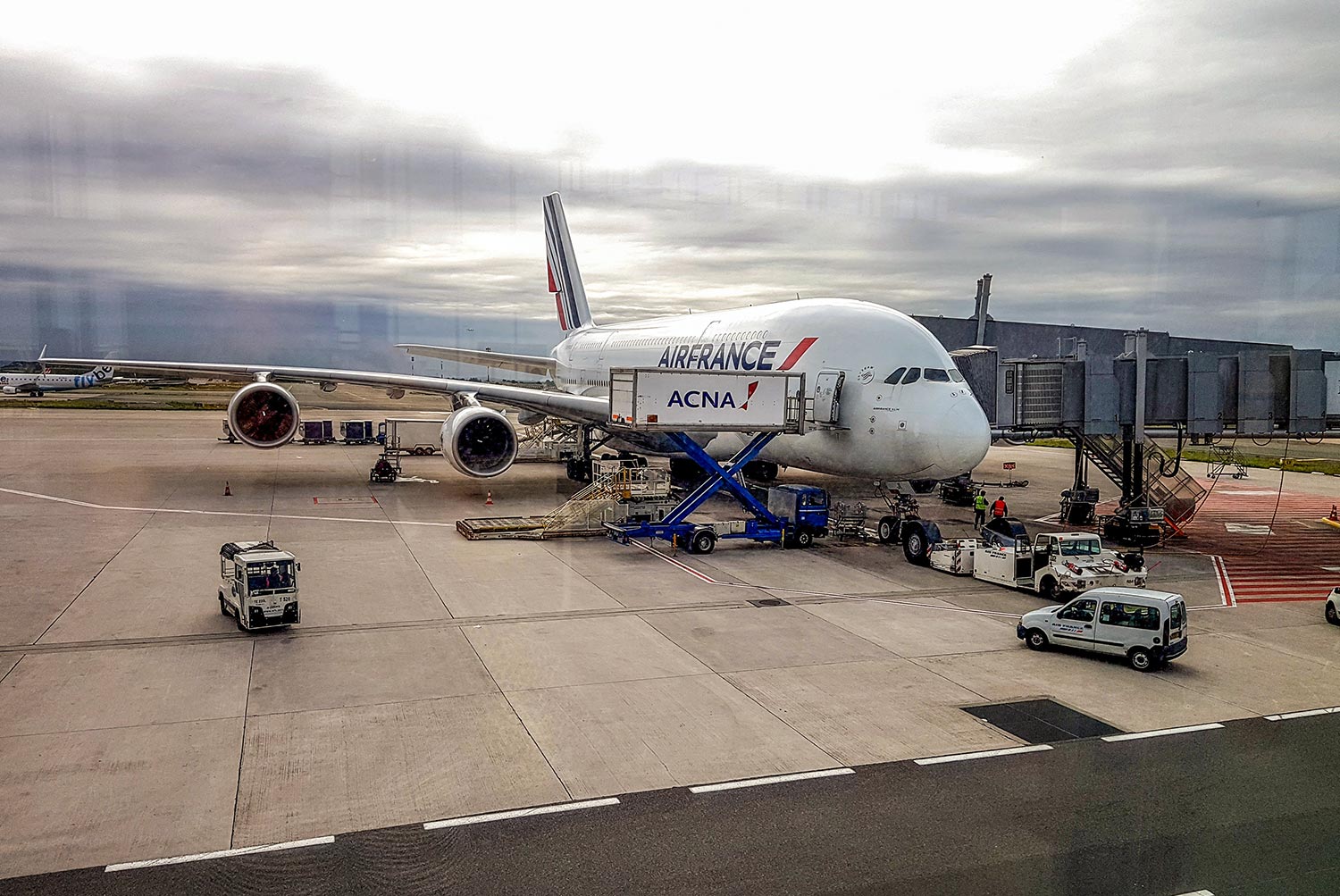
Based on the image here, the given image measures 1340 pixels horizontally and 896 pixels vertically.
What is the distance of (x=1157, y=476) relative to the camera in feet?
97.7

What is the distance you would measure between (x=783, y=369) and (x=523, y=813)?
16891mm

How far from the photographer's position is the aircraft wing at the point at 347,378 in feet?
98.0

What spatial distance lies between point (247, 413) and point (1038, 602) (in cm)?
2332

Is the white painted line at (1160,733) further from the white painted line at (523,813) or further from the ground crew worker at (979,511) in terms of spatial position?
the ground crew worker at (979,511)

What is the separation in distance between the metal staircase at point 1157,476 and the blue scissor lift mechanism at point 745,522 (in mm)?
8725

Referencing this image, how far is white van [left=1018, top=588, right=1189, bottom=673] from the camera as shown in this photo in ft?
45.0

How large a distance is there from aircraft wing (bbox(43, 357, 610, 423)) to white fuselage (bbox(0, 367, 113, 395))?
4469 cm

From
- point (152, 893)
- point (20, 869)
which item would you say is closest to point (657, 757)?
point (152, 893)

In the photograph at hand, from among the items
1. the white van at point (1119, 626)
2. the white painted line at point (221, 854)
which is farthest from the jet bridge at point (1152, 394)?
the white painted line at point (221, 854)

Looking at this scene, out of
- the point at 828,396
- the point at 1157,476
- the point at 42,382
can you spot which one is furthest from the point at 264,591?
the point at 42,382

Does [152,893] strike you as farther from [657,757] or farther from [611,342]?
[611,342]

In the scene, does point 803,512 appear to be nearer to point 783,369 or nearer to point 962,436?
point 783,369

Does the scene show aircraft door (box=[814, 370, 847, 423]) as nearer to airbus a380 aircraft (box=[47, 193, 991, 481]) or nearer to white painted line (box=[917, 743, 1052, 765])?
airbus a380 aircraft (box=[47, 193, 991, 481])

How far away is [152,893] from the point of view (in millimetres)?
7168
